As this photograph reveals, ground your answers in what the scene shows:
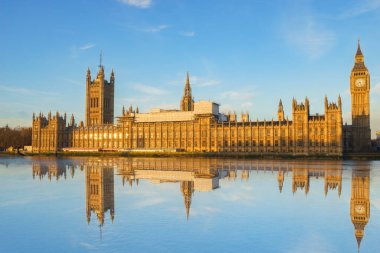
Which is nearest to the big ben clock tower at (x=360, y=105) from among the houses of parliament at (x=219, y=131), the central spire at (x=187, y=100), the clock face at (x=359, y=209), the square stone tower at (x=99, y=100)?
the houses of parliament at (x=219, y=131)

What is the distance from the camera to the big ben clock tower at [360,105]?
370 ft

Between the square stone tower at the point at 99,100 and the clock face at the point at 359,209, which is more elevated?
the square stone tower at the point at 99,100

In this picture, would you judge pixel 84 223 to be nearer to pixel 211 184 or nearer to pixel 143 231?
pixel 143 231

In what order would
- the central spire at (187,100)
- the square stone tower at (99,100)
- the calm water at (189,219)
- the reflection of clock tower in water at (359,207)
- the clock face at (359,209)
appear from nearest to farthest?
the calm water at (189,219), the reflection of clock tower in water at (359,207), the clock face at (359,209), the central spire at (187,100), the square stone tower at (99,100)

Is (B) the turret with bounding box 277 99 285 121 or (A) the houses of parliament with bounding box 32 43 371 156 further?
(B) the turret with bounding box 277 99 285 121

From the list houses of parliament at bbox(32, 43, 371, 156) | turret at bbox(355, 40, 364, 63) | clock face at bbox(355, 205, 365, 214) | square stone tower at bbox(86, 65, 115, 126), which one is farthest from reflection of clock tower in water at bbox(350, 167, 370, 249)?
square stone tower at bbox(86, 65, 115, 126)

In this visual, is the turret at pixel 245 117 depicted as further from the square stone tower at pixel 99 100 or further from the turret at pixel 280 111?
the square stone tower at pixel 99 100

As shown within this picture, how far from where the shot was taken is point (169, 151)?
123m

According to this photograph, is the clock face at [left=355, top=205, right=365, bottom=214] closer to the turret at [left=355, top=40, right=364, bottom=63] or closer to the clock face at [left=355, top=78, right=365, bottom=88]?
the clock face at [left=355, top=78, right=365, bottom=88]

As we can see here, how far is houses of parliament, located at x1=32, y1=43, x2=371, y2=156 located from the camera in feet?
Answer: 351

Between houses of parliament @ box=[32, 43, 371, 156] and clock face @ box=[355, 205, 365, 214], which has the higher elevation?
houses of parliament @ box=[32, 43, 371, 156]

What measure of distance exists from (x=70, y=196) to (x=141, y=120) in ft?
362

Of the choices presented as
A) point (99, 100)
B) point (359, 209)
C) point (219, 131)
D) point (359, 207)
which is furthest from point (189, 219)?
point (99, 100)

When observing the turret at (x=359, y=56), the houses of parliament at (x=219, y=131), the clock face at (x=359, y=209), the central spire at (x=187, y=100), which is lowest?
the clock face at (x=359, y=209)
